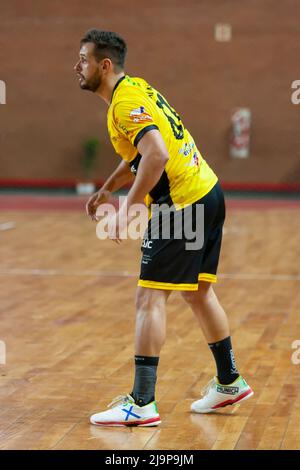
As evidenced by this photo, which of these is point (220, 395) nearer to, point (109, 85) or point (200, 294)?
point (200, 294)

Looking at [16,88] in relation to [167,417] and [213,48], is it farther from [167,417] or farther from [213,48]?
[167,417]

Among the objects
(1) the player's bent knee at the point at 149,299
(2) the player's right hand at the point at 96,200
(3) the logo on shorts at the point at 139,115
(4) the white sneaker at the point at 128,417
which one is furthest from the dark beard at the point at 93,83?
(4) the white sneaker at the point at 128,417

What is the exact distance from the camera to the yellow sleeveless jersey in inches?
137

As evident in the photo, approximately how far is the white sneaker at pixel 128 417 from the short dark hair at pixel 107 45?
134 cm

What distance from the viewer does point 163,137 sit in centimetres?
357

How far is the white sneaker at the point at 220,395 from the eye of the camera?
3.75 metres

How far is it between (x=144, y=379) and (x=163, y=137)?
95 cm

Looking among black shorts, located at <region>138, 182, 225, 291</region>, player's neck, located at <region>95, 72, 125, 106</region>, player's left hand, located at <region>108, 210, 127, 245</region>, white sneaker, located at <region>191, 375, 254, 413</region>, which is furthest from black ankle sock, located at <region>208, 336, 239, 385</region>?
player's neck, located at <region>95, 72, 125, 106</region>

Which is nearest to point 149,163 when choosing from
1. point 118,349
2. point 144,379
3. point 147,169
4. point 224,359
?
point 147,169

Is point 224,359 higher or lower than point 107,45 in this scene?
lower

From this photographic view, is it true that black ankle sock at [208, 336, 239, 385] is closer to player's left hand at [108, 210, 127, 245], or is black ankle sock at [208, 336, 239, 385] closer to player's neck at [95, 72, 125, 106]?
player's left hand at [108, 210, 127, 245]

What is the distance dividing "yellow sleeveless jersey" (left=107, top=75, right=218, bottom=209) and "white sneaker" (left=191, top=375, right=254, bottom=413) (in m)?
0.79

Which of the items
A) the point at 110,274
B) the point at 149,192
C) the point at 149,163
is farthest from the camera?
the point at 110,274

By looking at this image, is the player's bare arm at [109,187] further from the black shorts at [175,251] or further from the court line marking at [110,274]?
the court line marking at [110,274]
